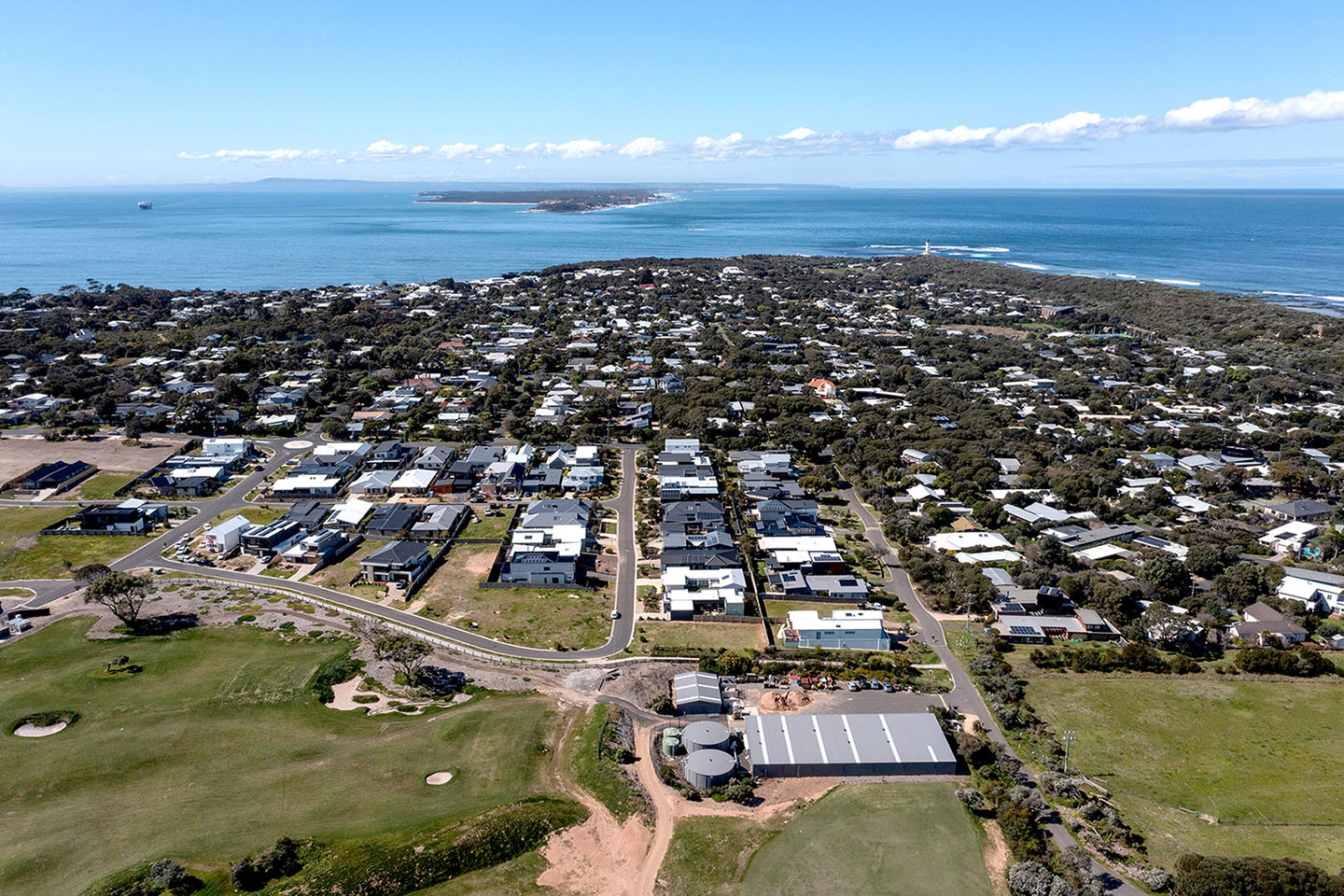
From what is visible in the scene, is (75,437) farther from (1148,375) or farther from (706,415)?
(1148,375)

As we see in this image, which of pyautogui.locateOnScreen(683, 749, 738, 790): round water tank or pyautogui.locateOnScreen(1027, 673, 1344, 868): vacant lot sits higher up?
pyautogui.locateOnScreen(683, 749, 738, 790): round water tank

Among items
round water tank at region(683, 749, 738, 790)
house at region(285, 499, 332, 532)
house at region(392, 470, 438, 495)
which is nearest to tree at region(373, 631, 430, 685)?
round water tank at region(683, 749, 738, 790)

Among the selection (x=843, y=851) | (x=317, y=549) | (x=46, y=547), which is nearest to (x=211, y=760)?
(x=317, y=549)

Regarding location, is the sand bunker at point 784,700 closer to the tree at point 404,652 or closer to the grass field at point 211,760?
the grass field at point 211,760

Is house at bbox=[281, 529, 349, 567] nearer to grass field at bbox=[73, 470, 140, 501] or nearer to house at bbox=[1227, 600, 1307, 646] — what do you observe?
grass field at bbox=[73, 470, 140, 501]

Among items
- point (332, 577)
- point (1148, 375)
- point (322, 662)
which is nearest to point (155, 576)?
point (332, 577)

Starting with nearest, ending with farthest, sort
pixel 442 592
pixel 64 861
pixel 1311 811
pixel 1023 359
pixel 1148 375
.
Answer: pixel 64 861 < pixel 1311 811 < pixel 442 592 < pixel 1148 375 < pixel 1023 359
